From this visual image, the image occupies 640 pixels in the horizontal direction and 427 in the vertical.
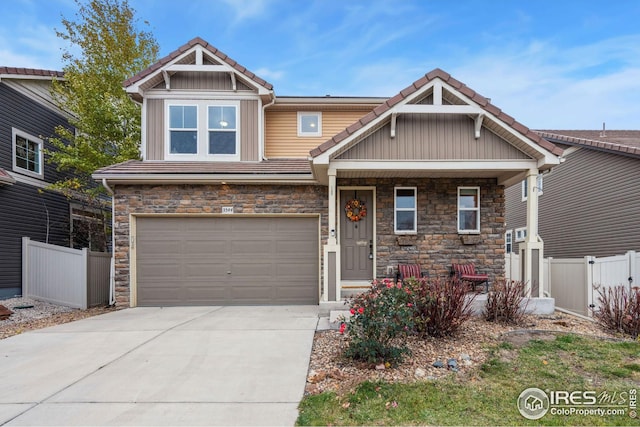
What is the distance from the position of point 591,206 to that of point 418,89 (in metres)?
8.70

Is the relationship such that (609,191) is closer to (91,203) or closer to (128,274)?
(128,274)

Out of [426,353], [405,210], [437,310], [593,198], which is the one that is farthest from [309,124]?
[593,198]

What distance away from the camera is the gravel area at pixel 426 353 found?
401 centimetres

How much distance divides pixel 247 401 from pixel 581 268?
764cm

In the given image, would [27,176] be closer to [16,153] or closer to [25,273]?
[16,153]

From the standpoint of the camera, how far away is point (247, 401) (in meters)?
3.60

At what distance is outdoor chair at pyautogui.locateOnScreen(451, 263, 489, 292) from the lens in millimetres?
7855

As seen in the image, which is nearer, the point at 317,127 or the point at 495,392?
the point at 495,392

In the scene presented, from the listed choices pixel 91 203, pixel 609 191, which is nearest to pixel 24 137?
pixel 91 203

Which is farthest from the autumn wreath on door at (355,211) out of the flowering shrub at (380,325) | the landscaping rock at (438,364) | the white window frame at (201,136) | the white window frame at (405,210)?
the landscaping rock at (438,364)

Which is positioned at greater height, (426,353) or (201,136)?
(201,136)

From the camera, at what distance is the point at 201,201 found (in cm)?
857

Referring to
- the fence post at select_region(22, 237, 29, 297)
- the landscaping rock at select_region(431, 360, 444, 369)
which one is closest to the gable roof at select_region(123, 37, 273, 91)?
the fence post at select_region(22, 237, 29, 297)

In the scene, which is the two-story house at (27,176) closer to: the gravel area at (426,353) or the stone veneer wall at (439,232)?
the stone veneer wall at (439,232)
